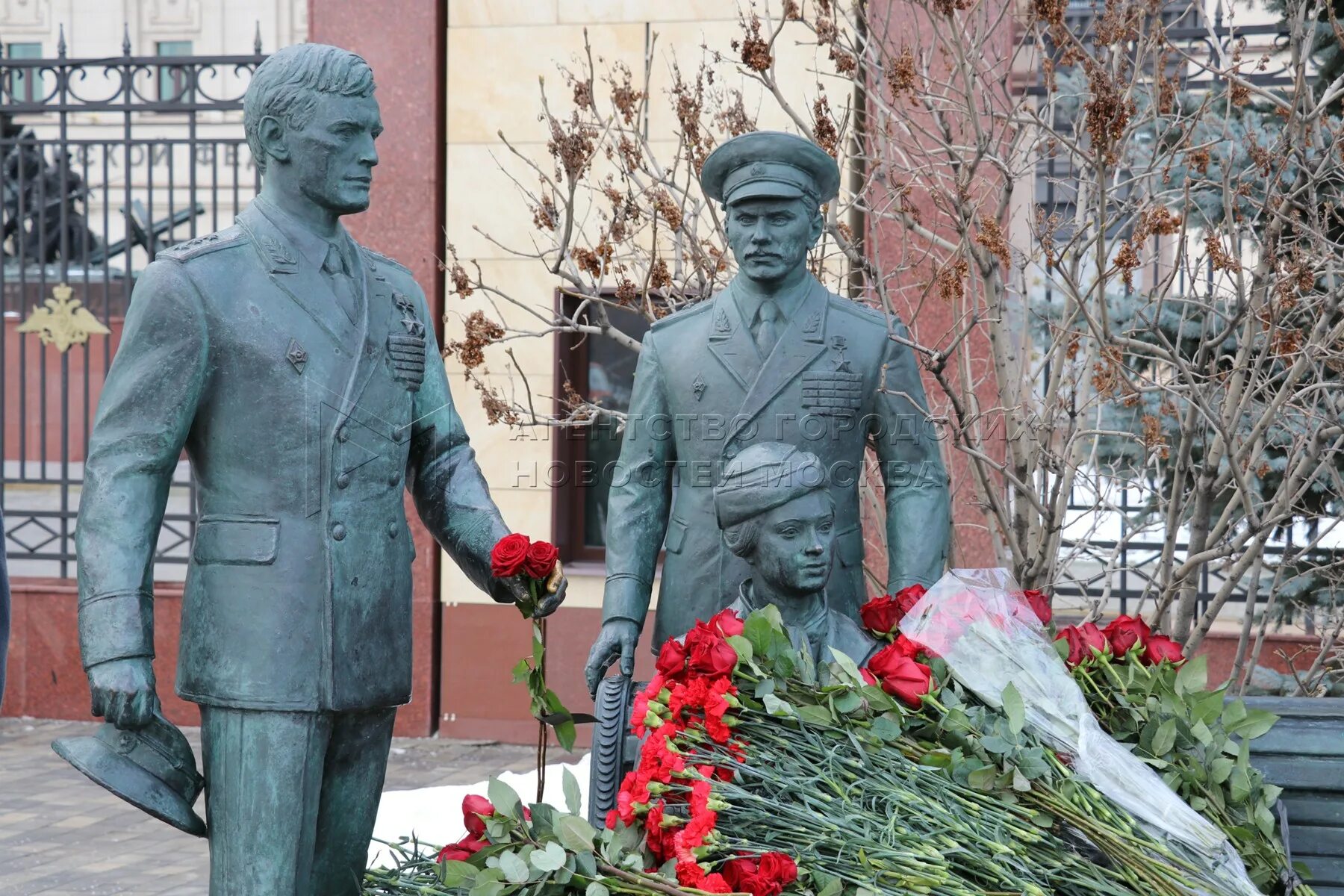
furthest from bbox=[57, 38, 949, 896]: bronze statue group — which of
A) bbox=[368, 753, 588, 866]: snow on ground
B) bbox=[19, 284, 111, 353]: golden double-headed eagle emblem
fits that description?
bbox=[19, 284, 111, 353]: golden double-headed eagle emblem

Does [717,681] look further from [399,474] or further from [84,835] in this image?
[84,835]

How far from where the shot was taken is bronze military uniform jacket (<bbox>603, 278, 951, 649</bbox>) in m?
3.85

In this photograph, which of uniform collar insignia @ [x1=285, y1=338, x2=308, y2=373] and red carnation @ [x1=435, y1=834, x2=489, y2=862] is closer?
red carnation @ [x1=435, y1=834, x2=489, y2=862]

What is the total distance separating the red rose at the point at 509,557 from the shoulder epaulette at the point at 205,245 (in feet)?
2.78

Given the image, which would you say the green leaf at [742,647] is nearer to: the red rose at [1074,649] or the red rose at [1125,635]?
the red rose at [1074,649]

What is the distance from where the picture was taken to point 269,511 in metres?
3.20

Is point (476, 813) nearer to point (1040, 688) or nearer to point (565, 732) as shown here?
point (565, 732)

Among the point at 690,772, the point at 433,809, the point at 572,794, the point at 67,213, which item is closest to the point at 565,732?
the point at 572,794

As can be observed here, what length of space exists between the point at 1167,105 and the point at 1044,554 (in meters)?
1.58

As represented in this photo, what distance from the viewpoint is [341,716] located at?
329cm

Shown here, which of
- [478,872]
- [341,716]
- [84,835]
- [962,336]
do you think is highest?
[962,336]

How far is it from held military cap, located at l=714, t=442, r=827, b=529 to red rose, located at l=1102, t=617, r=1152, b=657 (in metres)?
0.73

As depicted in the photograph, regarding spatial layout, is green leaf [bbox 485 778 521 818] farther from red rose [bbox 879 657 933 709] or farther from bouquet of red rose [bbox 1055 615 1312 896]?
bouquet of red rose [bbox 1055 615 1312 896]

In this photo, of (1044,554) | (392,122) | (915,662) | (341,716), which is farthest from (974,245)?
(392,122)
